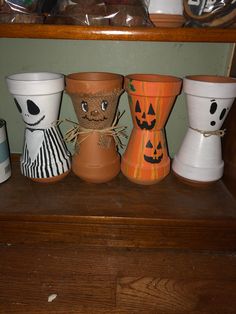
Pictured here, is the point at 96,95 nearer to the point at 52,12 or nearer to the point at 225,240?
the point at 52,12

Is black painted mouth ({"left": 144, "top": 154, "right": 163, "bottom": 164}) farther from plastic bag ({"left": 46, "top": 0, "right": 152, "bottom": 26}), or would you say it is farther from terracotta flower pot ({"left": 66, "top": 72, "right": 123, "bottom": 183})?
plastic bag ({"left": 46, "top": 0, "right": 152, "bottom": 26})

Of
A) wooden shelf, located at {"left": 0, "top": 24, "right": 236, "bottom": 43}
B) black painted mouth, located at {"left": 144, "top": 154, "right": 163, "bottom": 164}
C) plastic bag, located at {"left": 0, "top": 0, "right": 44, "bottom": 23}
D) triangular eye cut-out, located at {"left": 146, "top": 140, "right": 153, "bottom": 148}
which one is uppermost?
plastic bag, located at {"left": 0, "top": 0, "right": 44, "bottom": 23}

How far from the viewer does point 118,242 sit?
1.93ft

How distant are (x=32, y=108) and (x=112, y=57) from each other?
0.25 metres

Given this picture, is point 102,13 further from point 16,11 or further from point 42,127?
point 42,127

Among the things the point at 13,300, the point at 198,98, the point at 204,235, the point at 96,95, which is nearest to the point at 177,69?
the point at 198,98

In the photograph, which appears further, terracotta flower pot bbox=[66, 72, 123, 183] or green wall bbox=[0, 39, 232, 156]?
green wall bbox=[0, 39, 232, 156]

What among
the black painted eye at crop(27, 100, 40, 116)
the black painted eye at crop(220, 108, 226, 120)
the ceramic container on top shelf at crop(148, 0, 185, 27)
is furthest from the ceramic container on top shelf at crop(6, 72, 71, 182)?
the black painted eye at crop(220, 108, 226, 120)

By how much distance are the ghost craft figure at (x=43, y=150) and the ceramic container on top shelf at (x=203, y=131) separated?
0.29m

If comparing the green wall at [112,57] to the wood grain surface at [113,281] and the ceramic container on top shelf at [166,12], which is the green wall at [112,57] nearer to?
the ceramic container on top shelf at [166,12]

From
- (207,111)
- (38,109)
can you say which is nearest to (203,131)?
(207,111)

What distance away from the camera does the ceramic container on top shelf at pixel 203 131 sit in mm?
550

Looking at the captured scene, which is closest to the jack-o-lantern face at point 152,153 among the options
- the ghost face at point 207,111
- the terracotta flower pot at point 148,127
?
the terracotta flower pot at point 148,127

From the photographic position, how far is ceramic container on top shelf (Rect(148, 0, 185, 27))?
0.50m
